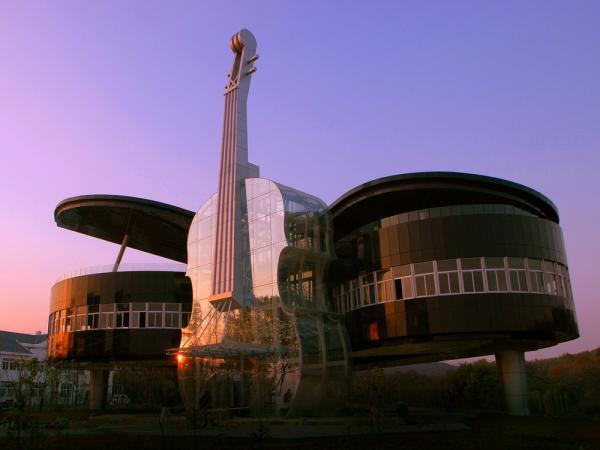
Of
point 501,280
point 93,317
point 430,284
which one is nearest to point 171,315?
point 93,317

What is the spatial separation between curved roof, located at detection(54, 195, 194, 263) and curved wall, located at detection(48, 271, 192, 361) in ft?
16.8

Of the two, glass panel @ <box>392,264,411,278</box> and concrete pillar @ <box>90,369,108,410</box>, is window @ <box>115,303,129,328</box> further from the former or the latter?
glass panel @ <box>392,264,411,278</box>

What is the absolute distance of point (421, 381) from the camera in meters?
70.6

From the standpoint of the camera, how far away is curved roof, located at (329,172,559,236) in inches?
1411

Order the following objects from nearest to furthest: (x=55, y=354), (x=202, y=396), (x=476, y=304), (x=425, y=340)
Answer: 1. (x=476, y=304)
2. (x=425, y=340)
3. (x=202, y=396)
4. (x=55, y=354)

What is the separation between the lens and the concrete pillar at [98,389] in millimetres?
54675

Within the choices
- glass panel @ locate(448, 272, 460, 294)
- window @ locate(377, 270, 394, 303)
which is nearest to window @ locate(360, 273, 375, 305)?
window @ locate(377, 270, 394, 303)

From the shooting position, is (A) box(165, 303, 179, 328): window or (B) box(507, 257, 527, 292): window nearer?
(B) box(507, 257, 527, 292): window

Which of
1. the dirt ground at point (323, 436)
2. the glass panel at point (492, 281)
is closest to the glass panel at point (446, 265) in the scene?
the glass panel at point (492, 281)

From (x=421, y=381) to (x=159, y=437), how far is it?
5169 centimetres

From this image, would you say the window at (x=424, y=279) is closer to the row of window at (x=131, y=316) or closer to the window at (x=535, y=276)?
the window at (x=535, y=276)

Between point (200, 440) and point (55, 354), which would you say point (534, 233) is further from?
point (55, 354)

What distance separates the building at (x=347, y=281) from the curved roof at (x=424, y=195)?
99 mm

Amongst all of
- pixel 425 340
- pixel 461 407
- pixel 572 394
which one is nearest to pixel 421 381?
pixel 461 407
